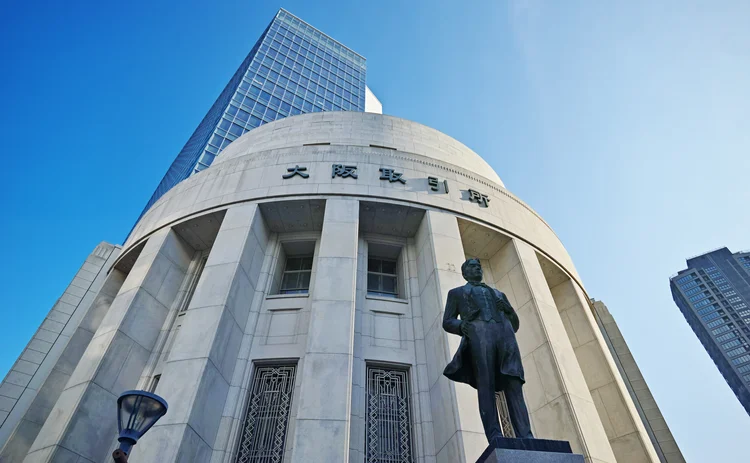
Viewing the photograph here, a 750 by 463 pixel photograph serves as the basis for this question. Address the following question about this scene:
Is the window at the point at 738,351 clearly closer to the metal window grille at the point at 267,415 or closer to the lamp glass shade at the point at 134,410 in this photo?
the metal window grille at the point at 267,415

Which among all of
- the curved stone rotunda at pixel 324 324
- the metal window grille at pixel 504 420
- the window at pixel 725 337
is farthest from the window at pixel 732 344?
the metal window grille at pixel 504 420

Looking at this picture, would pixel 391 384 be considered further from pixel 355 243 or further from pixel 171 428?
pixel 171 428

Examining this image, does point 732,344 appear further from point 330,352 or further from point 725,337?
point 330,352

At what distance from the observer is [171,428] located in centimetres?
830

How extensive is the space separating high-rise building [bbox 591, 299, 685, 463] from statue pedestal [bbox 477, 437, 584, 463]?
1398cm

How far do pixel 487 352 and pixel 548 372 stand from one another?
7246 millimetres

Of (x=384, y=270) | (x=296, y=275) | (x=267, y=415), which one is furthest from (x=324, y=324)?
(x=384, y=270)

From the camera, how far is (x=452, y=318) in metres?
5.34

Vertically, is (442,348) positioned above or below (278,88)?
below

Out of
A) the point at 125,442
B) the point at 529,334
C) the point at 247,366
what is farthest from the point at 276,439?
the point at 529,334

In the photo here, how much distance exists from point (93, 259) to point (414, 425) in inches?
611

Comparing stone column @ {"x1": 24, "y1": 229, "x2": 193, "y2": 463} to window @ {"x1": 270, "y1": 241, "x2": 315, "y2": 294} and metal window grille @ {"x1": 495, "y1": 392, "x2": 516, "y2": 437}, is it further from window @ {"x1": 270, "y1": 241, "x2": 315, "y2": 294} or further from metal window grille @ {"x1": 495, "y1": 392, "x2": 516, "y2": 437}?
metal window grille @ {"x1": 495, "y1": 392, "x2": 516, "y2": 437}

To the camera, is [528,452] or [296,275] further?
[296,275]

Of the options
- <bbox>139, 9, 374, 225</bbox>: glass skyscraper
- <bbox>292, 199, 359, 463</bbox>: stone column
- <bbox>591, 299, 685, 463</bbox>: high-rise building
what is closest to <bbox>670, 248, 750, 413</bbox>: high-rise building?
<bbox>139, 9, 374, 225</bbox>: glass skyscraper
